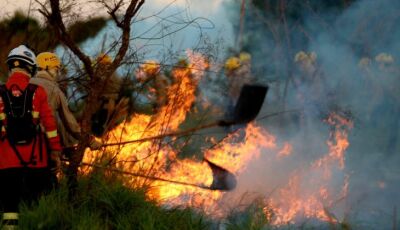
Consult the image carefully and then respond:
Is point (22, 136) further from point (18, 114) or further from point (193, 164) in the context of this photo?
point (193, 164)

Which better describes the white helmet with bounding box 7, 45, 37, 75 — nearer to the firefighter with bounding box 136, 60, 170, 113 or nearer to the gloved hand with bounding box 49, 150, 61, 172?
the gloved hand with bounding box 49, 150, 61, 172

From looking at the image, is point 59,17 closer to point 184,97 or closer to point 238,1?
point 184,97

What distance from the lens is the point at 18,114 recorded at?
5.16m

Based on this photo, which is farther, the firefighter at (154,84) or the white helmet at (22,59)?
the firefighter at (154,84)

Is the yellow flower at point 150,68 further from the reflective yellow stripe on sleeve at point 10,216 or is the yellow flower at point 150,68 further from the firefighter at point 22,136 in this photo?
the reflective yellow stripe on sleeve at point 10,216

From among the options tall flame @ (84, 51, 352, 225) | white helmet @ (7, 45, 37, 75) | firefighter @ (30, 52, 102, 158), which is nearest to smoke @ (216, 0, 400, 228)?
tall flame @ (84, 51, 352, 225)

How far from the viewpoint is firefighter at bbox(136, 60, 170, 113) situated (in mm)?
6965

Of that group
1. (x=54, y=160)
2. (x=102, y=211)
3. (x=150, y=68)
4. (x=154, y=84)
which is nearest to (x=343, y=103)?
(x=154, y=84)

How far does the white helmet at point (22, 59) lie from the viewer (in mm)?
5301

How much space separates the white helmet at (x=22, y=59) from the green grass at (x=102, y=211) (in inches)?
46.3

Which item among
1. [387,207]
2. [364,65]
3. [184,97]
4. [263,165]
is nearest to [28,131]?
[184,97]

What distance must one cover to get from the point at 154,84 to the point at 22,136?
276 centimetres

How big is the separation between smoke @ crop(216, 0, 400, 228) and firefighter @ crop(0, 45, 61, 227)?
3023 mm

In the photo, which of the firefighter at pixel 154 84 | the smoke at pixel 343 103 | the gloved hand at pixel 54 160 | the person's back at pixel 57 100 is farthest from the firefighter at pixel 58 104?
the smoke at pixel 343 103
